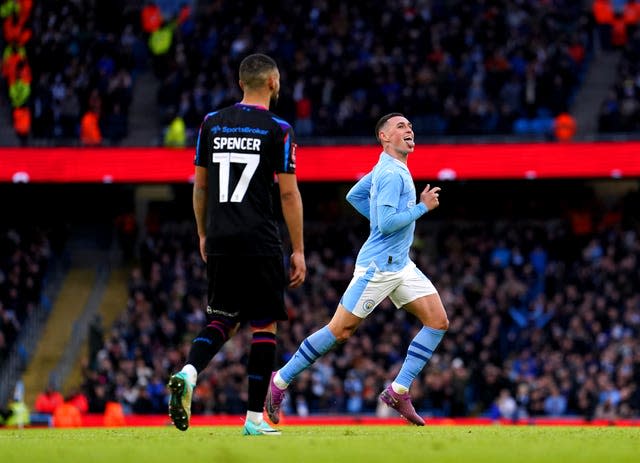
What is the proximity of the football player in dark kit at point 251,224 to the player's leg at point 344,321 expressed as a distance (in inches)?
70.0

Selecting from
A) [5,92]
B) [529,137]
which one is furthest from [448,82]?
[5,92]

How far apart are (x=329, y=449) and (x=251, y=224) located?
1879 mm

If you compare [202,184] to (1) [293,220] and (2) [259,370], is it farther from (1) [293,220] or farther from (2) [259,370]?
(2) [259,370]

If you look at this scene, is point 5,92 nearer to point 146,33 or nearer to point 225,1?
point 146,33

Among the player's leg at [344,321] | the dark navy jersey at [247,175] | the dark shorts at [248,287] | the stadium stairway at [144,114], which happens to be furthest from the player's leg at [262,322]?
the stadium stairway at [144,114]

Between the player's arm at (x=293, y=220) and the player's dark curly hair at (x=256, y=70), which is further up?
the player's dark curly hair at (x=256, y=70)

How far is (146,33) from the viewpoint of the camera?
99.7 ft

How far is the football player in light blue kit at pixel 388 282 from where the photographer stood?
10.4 m

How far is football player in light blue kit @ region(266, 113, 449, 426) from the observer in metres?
10.4

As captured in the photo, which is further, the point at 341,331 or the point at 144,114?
the point at 144,114

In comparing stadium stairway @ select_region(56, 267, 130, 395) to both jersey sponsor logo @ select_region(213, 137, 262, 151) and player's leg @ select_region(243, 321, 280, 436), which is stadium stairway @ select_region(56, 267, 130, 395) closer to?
player's leg @ select_region(243, 321, 280, 436)

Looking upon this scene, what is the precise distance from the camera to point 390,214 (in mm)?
10320

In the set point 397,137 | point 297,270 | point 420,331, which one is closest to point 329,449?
point 297,270

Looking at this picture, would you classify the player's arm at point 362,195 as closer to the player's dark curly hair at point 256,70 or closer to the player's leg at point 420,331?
the player's leg at point 420,331
